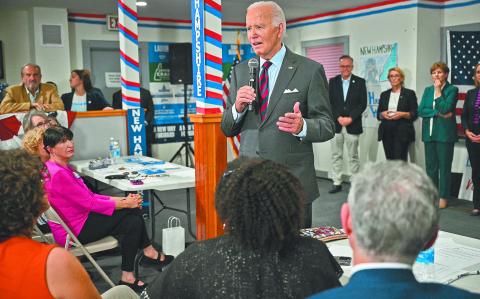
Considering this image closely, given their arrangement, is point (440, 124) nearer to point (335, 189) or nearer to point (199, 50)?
point (335, 189)

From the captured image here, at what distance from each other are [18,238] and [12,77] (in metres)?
6.83

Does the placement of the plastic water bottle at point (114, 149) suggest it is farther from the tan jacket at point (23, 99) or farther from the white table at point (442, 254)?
the white table at point (442, 254)

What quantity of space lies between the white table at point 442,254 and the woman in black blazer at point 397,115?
4.34 m

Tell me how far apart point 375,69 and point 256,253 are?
6560 mm

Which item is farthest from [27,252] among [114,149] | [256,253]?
[114,149]

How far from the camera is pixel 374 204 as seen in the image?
0.94m

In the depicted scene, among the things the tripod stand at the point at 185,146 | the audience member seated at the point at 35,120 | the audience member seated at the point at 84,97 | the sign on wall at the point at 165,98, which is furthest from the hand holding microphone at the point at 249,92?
the sign on wall at the point at 165,98

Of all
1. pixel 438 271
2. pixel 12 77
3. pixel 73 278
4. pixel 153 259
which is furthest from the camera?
pixel 12 77

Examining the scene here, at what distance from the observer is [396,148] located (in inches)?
252

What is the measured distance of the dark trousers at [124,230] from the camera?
329cm

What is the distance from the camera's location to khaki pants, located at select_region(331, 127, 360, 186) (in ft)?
22.7

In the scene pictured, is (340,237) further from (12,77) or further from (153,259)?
(12,77)

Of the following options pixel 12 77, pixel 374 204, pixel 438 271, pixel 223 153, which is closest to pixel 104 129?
pixel 223 153

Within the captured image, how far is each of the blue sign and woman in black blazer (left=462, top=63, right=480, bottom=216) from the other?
316 centimetres
